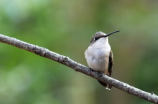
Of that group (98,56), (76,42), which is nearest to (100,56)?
(98,56)

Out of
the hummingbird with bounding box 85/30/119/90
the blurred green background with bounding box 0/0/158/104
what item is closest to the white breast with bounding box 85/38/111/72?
the hummingbird with bounding box 85/30/119/90

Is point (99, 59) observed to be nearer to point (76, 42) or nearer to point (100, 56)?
point (100, 56)

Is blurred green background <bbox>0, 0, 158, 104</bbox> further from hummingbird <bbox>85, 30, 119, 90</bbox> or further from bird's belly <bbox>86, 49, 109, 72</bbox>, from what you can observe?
bird's belly <bbox>86, 49, 109, 72</bbox>

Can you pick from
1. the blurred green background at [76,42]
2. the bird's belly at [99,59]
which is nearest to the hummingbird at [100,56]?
the bird's belly at [99,59]

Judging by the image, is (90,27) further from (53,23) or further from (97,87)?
(97,87)

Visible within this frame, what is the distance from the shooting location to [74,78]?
699 centimetres

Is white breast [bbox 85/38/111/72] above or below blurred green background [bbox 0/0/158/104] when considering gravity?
above

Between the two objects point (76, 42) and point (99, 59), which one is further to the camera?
point (76, 42)

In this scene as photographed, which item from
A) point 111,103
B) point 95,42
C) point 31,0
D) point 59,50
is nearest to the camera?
point 95,42

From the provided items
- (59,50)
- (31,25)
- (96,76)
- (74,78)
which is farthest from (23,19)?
(96,76)

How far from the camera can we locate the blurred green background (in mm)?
5582

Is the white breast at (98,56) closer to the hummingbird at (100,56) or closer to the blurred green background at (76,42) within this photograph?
the hummingbird at (100,56)

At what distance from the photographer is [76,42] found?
6.26 metres

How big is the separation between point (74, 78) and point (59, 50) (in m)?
0.94
